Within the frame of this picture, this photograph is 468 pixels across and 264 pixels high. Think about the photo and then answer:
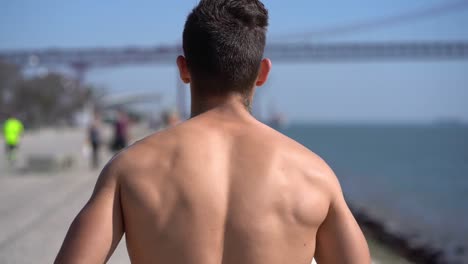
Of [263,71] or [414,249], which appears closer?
[263,71]

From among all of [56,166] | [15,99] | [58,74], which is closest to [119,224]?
[56,166]

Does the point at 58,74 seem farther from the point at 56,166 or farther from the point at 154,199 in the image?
the point at 154,199

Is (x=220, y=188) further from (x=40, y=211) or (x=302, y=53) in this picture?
(x=302, y=53)

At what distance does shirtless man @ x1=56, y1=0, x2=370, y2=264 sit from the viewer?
146 cm

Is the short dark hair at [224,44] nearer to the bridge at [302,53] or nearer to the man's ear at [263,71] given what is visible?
the man's ear at [263,71]

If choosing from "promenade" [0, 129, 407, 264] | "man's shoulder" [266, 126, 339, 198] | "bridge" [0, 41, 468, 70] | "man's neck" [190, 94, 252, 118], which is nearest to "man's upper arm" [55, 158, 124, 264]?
"man's neck" [190, 94, 252, 118]

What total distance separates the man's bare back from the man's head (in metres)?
0.12

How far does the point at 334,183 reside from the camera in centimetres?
155

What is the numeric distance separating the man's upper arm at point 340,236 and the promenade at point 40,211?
4.61 m

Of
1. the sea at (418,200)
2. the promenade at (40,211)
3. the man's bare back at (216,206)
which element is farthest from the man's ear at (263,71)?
the sea at (418,200)

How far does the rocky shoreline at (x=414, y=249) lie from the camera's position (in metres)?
12.7

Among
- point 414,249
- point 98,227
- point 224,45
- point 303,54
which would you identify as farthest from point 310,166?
point 303,54

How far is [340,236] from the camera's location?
5.02 feet

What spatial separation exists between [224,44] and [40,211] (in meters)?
8.44
